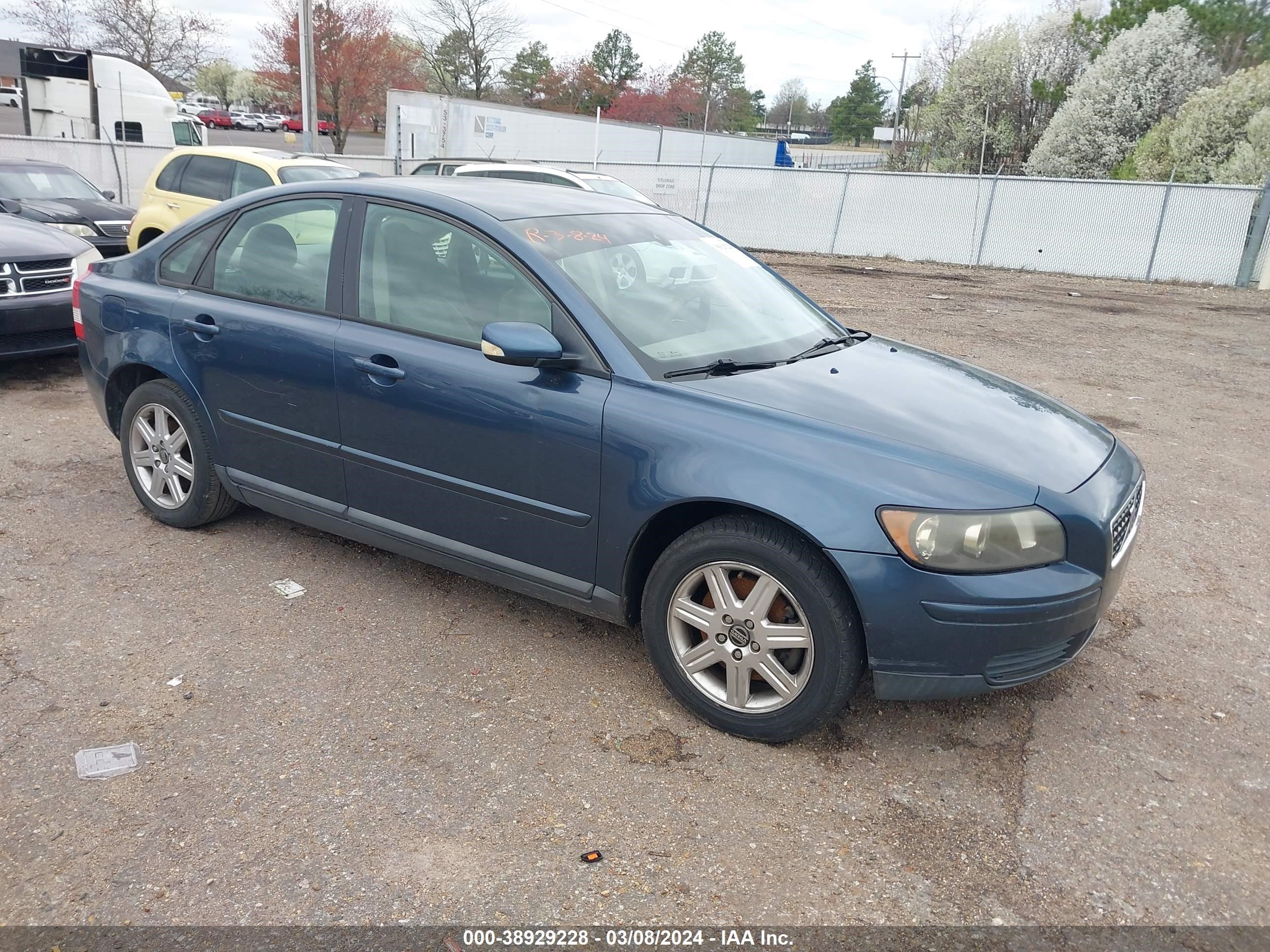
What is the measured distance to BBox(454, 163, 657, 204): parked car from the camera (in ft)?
39.9

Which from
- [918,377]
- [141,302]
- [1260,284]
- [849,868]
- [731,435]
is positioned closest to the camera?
[849,868]

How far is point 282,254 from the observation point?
408 centimetres

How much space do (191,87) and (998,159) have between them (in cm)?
5871

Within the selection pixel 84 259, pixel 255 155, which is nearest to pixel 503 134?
pixel 255 155

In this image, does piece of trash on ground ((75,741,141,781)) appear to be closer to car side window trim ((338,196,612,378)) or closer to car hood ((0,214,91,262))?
car side window trim ((338,196,612,378))

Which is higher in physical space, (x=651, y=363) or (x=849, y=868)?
(x=651, y=363)

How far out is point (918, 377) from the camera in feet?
11.9

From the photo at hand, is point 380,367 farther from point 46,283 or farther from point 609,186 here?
point 609,186

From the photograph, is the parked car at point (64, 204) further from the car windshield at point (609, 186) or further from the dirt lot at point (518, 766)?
the dirt lot at point (518, 766)

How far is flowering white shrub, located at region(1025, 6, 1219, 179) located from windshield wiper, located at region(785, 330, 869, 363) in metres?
26.7

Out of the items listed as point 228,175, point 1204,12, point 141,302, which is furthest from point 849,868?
point 1204,12

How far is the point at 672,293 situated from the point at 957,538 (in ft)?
4.97

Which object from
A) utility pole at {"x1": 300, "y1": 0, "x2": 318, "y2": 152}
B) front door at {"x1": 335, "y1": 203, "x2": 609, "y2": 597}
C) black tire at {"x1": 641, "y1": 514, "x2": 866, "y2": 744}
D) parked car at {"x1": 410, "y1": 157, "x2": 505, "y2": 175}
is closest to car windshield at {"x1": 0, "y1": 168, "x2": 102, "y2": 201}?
parked car at {"x1": 410, "y1": 157, "x2": 505, "y2": 175}

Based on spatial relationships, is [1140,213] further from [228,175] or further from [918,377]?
[918,377]
